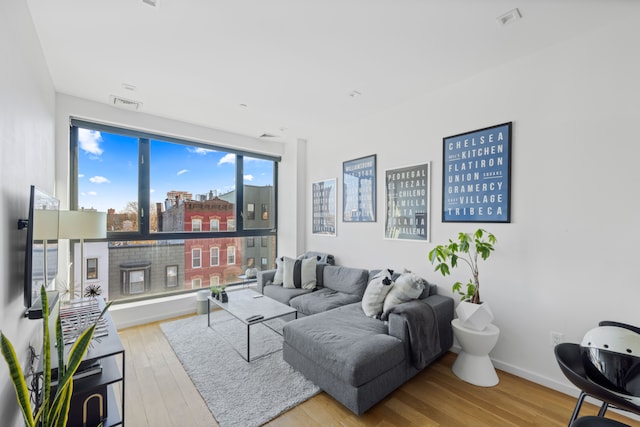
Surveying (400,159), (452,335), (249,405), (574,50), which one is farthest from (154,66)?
(452,335)

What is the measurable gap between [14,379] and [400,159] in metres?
3.39

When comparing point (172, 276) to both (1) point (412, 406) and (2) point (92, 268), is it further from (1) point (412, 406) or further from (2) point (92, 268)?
(1) point (412, 406)

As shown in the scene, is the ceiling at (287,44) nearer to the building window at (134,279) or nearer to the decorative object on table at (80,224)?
the decorative object on table at (80,224)

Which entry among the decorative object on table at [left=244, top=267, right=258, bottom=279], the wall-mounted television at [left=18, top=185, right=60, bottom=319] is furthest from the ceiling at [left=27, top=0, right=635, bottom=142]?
the decorative object on table at [left=244, top=267, right=258, bottom=279]

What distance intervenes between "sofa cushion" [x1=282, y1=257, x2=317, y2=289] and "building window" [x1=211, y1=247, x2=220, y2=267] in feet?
4.33

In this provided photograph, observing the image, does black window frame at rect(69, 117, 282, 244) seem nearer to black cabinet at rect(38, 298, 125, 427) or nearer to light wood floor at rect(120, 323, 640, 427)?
light wood floor at rect(120, 323, 640, 427)

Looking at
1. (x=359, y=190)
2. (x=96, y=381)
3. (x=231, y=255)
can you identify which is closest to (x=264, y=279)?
(x=231, y=255)

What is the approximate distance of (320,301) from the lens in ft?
10.5

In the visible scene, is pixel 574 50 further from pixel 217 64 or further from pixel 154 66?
pixel 154 66

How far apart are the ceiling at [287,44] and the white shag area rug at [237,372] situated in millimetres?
2769

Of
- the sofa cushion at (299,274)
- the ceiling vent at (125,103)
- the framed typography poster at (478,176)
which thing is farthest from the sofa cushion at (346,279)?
the ceiling vent at (125,103)

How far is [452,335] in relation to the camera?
272 centimetres

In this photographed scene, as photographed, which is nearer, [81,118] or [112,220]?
[81,118]

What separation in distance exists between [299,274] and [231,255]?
4.89ft
